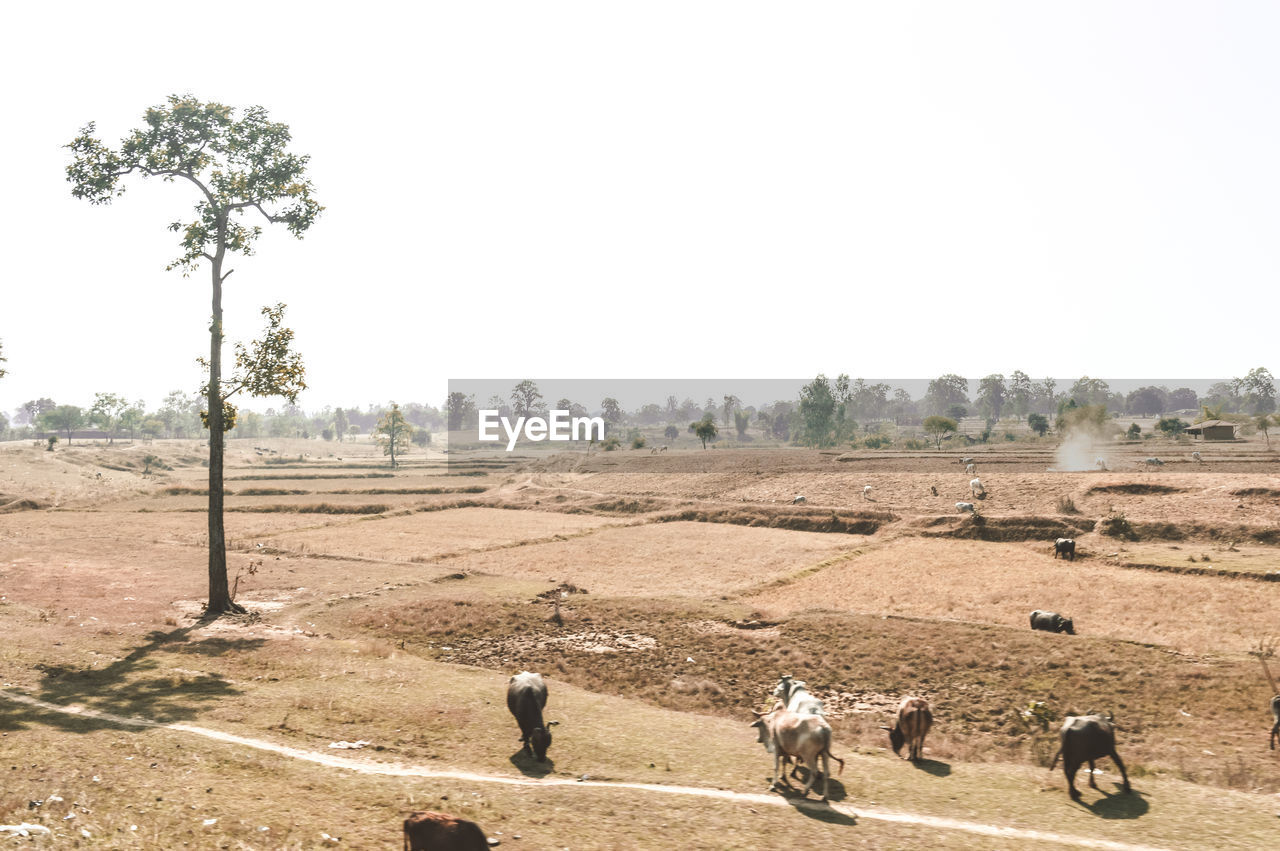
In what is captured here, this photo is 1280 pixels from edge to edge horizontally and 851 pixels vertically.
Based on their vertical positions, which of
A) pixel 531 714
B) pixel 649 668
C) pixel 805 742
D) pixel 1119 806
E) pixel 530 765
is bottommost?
pixel 649 668

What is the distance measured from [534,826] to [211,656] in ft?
55.3

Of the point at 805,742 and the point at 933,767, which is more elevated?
the point at 805,742

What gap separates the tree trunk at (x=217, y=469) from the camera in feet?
98.3

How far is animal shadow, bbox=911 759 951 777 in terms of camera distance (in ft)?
50.7

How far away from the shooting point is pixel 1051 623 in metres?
27.7

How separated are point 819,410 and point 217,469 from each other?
141729mm

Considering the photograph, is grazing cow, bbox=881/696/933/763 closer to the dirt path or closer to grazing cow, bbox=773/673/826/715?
grazing cow, bbox=773/673/826/715

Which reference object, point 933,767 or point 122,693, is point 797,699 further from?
point 122,693

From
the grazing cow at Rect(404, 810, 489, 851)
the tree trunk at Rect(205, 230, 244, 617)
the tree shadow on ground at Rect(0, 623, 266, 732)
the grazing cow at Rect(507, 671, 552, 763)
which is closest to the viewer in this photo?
the grazing cow at Rect(404, 810, 489, 851)

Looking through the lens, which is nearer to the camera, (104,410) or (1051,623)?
(1051,623)

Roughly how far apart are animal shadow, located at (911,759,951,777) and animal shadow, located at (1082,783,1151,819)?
2.64 m

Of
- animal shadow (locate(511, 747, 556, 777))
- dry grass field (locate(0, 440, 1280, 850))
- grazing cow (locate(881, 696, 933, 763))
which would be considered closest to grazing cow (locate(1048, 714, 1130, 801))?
dry grass field (locate(0, 440, 1280, 850))

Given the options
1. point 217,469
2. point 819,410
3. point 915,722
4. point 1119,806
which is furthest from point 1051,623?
point 819,410

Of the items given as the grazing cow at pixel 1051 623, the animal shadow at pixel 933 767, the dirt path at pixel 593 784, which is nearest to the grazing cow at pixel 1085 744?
the animal shadow at pixel 933 767
